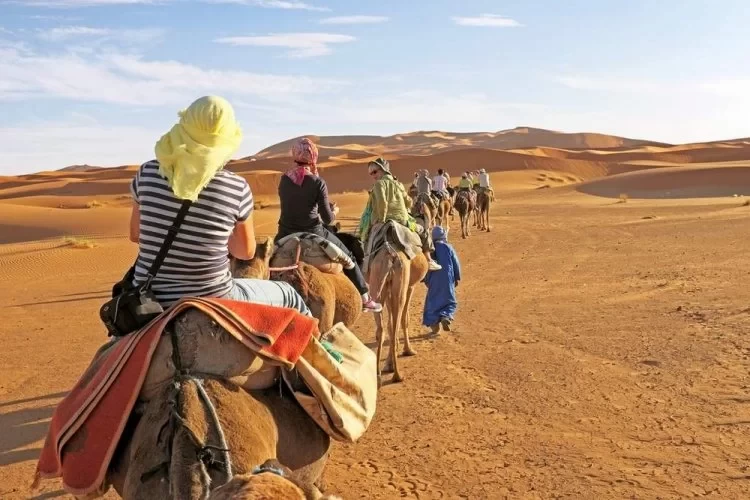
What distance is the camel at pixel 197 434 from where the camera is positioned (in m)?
2.86

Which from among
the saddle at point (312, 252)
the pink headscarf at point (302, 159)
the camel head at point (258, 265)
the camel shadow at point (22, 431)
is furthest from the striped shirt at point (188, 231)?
the camel shadow at point (22, 431)

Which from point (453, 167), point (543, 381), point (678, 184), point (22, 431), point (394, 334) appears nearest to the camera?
point (22, 431)

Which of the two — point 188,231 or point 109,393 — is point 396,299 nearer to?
point 188,231

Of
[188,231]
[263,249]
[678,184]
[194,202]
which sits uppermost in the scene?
[194,202]

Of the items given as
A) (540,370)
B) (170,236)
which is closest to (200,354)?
(170,236)

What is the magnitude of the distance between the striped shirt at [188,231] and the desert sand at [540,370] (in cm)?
312

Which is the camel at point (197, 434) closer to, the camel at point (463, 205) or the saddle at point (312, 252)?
the saddle at point (312, 252)

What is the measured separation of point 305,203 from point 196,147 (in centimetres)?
352

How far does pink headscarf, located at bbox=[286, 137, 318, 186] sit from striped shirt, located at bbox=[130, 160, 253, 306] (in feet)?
10.6

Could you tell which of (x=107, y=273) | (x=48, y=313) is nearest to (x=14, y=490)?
(x=48, y=313)

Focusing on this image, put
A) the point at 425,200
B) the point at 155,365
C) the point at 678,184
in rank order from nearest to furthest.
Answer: the point at 155,365, the point at 425,200, the point at 678,184

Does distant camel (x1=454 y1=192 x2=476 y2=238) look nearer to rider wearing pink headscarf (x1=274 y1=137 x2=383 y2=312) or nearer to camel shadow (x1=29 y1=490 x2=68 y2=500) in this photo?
rider wearing pink headscarf (x1=274 y1=137 x2=383 y2=312)

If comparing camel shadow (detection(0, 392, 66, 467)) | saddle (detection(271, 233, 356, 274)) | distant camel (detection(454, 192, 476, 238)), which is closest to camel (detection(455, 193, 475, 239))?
distant camel (detection(454, 192, 476, 238))

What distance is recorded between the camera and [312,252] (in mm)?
6391
